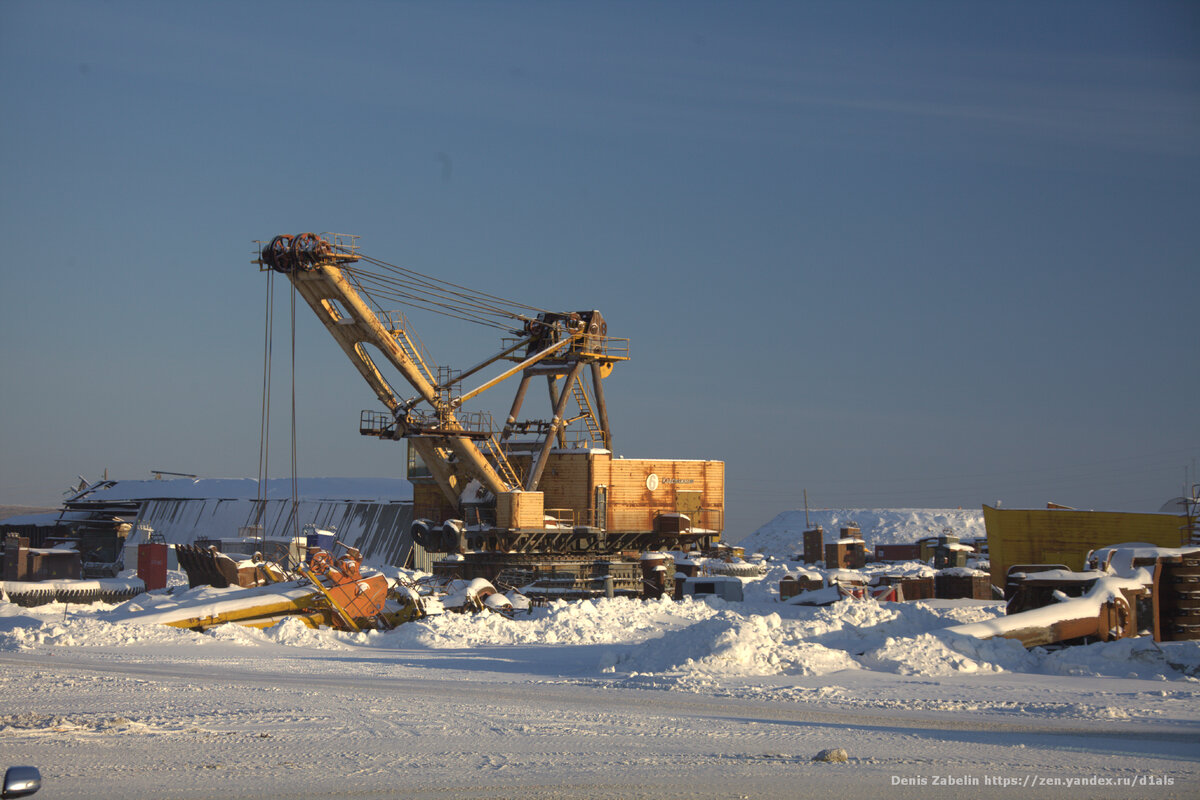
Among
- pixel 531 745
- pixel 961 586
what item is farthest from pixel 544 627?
pixel 531 745

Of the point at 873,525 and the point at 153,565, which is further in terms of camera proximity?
the point at 873,525

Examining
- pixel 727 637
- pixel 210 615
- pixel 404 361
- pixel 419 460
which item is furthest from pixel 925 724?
pixel 419 460

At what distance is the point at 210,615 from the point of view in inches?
812

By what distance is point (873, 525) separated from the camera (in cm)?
10788

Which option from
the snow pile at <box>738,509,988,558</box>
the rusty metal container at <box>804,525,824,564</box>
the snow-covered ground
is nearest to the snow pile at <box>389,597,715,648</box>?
the snow-covered ground

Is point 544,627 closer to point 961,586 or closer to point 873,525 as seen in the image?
point 961,586

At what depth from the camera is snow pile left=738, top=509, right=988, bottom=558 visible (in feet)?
322

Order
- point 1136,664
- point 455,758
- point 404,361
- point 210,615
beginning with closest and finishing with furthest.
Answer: point 455,758
point 1136,664
point 210,615
point 404,361

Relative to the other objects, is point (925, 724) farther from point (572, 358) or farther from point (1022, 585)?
point (572, 358)

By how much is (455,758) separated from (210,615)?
43.3ft

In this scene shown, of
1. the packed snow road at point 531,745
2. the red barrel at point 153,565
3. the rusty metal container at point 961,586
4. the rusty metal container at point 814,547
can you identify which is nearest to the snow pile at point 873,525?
the rusty metal container at point 814,547

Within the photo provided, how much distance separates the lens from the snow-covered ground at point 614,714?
321 inches

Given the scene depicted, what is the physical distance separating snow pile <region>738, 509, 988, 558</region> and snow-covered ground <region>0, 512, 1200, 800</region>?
252 ft

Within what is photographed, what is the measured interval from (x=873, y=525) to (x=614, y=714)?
3971 inches
